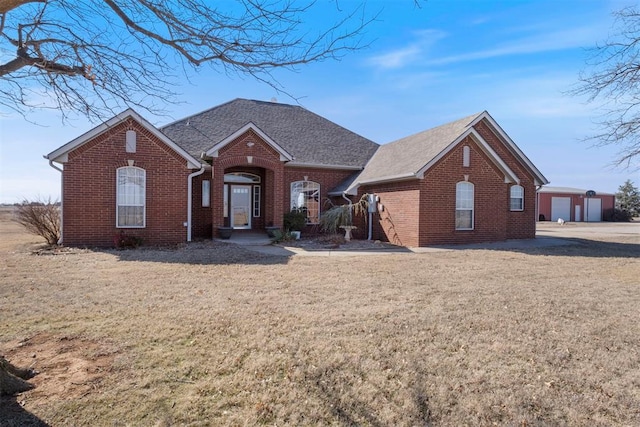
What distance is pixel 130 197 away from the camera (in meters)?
14.1

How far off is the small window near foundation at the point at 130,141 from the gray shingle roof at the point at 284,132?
10.7 feet

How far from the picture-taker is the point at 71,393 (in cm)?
355

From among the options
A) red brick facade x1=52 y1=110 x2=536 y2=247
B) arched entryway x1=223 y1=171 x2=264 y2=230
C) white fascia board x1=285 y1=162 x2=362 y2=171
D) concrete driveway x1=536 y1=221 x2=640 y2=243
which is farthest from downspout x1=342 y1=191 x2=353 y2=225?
concrete driveway x1=536 y1=221 x2=640 y2=243

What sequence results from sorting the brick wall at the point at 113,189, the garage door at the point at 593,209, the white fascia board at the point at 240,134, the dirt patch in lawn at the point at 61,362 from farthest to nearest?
the garage door at the point at 593,209, the white fascia board at the point at 240,134, the brick wall at the point at 113,189, the dirt patch in lawn at the point at 61,362

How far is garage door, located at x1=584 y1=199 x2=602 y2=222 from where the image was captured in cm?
4316

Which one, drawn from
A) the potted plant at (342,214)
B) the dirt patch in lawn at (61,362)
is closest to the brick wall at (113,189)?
the potted plant at (342,214)

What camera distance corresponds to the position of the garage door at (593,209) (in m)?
43.2

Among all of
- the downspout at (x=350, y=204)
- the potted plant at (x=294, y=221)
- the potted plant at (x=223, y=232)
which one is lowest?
→ the potted plant at (x=223, y=232)

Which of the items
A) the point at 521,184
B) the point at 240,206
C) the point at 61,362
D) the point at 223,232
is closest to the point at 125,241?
the point at 223,232

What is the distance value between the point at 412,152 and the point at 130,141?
11721 mm

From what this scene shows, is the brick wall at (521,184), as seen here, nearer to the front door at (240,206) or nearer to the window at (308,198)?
the window at (308,198)

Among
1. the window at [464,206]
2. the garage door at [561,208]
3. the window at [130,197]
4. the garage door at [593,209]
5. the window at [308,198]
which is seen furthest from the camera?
the garage door at [593,209]

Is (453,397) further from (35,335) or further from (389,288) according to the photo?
(35,335)

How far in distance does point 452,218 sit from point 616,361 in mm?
11442
